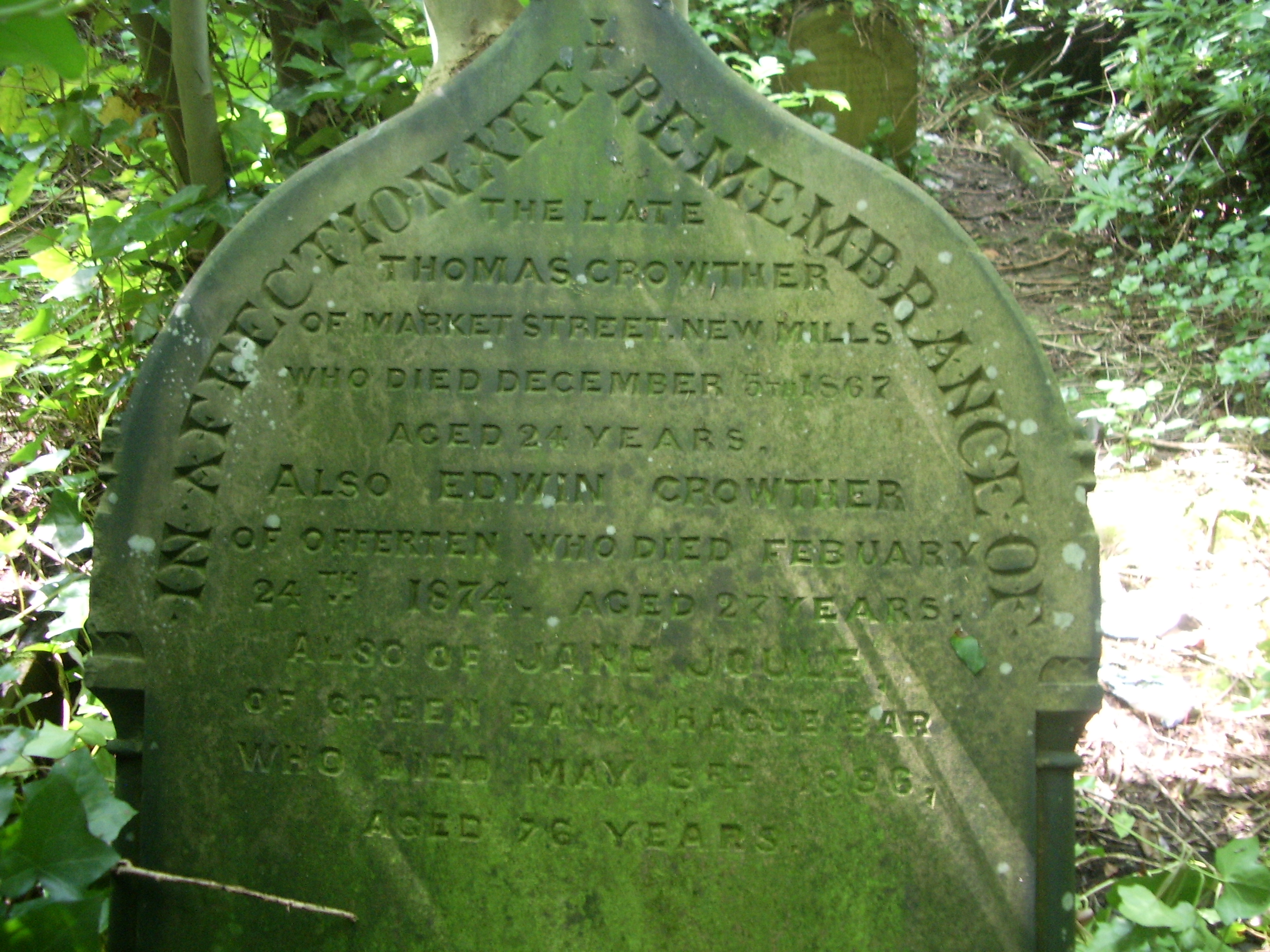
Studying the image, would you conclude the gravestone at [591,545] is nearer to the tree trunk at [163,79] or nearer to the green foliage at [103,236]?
the green foliage at [103,236]

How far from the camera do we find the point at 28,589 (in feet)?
9.47

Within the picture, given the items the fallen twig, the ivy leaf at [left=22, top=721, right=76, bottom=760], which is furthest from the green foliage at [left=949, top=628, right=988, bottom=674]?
the fallen twig

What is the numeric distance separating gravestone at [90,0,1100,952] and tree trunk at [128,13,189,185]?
3.92 ft

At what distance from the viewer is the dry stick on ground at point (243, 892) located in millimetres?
1851

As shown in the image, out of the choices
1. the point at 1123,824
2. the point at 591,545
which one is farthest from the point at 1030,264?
the point at 591,545

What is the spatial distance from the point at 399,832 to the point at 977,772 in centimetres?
115

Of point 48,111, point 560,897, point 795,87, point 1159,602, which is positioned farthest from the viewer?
point 795,87

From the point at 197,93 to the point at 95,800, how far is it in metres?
1.91

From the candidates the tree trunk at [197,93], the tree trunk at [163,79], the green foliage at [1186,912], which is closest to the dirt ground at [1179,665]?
the green foliage at [1186,912]

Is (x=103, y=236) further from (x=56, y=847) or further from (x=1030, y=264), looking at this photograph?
(x=1030, y=264)

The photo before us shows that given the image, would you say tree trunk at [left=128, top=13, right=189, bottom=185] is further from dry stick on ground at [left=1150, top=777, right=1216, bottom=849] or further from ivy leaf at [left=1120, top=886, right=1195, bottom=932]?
dry stick on ground at [left=1150, top=777, right=1216, bottom=849]


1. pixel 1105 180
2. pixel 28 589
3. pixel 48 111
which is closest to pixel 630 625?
pixel 28 589

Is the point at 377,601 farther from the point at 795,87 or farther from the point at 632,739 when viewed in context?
the point at 795,87

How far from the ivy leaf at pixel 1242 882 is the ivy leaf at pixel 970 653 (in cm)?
65
